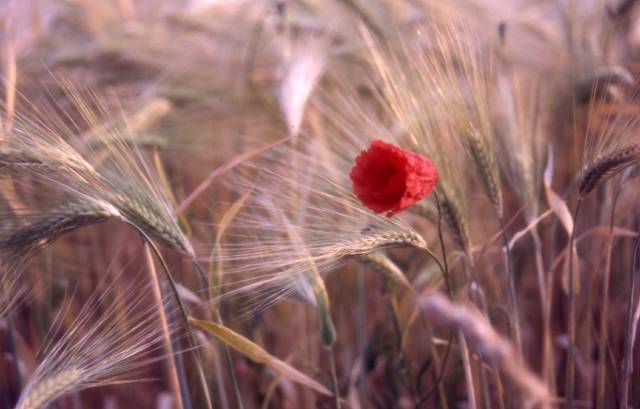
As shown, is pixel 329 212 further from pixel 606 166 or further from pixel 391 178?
pixel 606 166

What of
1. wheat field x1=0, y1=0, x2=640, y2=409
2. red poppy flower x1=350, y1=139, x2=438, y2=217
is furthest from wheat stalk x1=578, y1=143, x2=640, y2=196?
red poppy flower x1=350, y1=139, x2=438, y2=217

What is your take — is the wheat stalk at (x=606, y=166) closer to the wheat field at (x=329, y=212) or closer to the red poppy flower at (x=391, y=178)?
the wheat field at (x=329, y=212)

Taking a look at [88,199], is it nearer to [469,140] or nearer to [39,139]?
[39,139]

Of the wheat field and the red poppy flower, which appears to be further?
the wheat field

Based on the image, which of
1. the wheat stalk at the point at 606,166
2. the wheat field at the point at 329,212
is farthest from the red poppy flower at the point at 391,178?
the wheat stalk at the point at 606,166

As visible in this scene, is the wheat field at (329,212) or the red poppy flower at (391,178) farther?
the wheat field at (329,212)

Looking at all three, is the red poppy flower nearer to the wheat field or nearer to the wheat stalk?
the wheat field

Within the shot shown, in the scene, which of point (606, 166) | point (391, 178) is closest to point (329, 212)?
point (391, 178)
